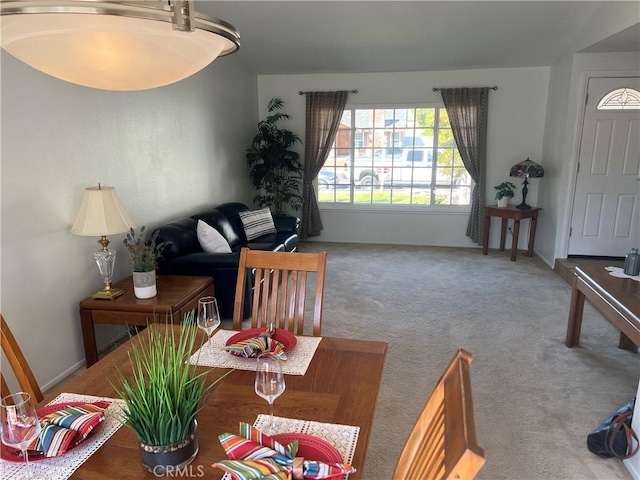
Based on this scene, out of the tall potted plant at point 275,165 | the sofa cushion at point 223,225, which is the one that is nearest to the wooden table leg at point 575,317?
the sofa cushion at point 223,225

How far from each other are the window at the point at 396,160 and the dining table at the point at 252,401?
16.3 ft

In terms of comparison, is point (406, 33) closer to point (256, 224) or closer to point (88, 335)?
point (256, 224)

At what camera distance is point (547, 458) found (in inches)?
80.1

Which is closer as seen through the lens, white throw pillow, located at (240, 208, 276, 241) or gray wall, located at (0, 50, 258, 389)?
gray wall, located at (0, 50, 258, 389)

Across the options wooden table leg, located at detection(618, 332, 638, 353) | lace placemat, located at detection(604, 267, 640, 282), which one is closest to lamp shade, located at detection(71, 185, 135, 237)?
lace placemat, located at detection(604, 267, 640, 282)

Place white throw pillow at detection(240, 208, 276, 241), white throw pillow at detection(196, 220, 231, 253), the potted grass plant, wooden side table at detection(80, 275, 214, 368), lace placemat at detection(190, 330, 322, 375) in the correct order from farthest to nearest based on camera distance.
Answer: white throw pillow at detection(240, 208, 276, 241)
white throw pillow at detection(196, 220, 231, 253)
wooden side table at detection(80, 275, 214, 368)
lace placemat at detection(190, 330, 322, 375)
the potted grass plant

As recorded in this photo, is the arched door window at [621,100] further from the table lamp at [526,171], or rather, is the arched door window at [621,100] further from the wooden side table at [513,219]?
the wooden side table at [513,219]

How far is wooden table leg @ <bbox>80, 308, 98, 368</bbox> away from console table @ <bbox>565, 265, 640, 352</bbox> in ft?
10.3

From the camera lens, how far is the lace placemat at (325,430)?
→ 1.08 m

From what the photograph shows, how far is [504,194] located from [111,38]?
558 centimetres

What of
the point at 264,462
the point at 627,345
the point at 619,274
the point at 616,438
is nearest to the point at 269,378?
the point at 264,462

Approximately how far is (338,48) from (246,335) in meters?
4.51

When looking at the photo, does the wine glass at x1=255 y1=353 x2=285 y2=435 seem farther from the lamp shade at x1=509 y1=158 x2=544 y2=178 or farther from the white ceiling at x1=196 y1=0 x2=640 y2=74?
the lamp shade at x1=509 y1=158 x2=544 y2=178

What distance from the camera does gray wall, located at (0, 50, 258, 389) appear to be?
7.88ft
